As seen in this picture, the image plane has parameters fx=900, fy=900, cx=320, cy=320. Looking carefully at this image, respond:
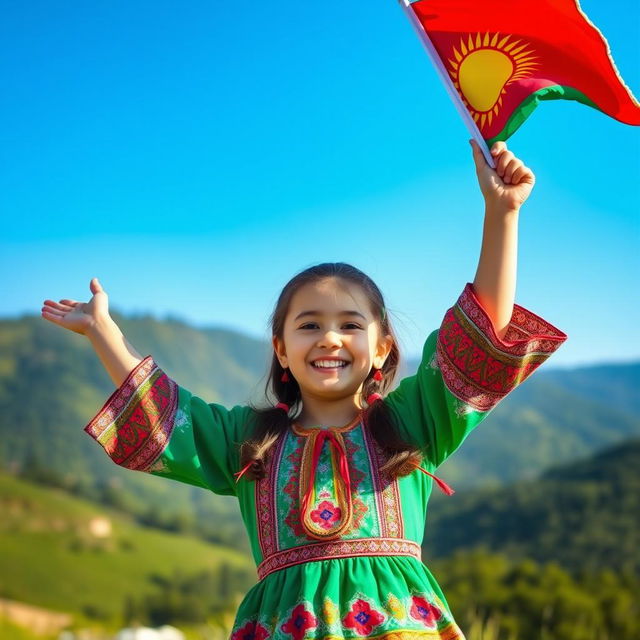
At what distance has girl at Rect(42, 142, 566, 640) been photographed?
2.36 metres

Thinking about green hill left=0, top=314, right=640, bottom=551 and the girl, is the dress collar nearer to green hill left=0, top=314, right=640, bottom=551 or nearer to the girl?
the girl

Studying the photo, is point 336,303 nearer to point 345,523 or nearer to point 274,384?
point 274,384

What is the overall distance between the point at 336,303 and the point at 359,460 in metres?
0.46

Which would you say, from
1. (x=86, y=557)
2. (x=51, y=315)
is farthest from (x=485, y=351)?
(x=86, y=557)

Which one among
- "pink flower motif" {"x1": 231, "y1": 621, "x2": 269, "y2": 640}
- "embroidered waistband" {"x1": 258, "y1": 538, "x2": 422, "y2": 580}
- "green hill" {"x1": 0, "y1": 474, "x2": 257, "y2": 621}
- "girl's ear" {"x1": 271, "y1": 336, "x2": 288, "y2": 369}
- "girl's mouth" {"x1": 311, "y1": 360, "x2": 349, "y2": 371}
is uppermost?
"green hill" {"x1": 0, "y1": 474, "x2": 257, "y2": 621}

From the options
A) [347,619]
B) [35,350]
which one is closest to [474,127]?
[347,619]

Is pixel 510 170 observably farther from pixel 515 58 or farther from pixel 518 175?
pixel 515 58

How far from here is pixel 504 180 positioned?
2457 mm

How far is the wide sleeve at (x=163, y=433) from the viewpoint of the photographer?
2.59 m

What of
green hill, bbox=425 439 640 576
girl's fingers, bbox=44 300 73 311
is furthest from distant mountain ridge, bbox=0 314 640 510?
girl's fingers, bbox=44 300 73 311

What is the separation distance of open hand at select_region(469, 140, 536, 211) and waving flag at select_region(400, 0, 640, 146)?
0.11 meters

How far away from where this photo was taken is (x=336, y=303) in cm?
263

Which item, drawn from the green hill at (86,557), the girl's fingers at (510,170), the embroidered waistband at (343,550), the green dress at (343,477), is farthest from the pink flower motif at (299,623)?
the green hill at (86,557)

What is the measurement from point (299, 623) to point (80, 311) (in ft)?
3.76
